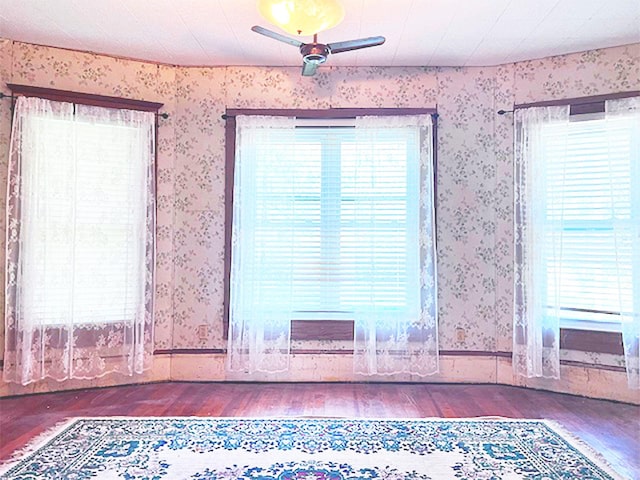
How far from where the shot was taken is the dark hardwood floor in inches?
122

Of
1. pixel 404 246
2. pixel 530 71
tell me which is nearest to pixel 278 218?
pixel 404 246

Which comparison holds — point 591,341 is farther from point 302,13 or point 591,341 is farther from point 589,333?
point 302,13

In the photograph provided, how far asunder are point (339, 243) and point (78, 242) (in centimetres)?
206

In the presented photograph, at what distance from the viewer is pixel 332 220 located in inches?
159

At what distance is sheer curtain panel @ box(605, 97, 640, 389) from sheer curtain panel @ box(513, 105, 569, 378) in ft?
1.10

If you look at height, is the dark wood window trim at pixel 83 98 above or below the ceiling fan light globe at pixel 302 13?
below

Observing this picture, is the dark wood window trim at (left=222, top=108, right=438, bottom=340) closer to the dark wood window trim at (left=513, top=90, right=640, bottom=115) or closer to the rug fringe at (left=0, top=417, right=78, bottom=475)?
the dark wood window trim at (left=513, top=90, right=640, bottom=115)

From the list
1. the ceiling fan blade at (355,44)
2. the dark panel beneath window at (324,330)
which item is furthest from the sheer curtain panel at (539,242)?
the ceiling fan blade at (355,44)

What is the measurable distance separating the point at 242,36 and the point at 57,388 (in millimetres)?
3040

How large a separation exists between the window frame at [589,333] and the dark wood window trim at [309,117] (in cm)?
108

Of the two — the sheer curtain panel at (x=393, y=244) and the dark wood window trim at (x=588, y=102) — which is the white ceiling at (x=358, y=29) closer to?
the dark wood window trim at (x=588, y=102)

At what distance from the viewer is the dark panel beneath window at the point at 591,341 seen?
3.60m

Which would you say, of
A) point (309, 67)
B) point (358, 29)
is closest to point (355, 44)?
point (309, 67)

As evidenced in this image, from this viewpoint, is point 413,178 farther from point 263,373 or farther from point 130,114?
point 130,114
